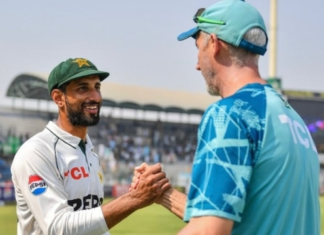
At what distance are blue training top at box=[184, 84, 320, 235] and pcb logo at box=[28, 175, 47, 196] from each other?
5.70 feet

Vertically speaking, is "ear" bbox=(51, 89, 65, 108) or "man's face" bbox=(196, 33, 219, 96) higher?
"man's face" bbox=(196, 33, 219, 96)

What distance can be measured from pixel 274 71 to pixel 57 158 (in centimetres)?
3277

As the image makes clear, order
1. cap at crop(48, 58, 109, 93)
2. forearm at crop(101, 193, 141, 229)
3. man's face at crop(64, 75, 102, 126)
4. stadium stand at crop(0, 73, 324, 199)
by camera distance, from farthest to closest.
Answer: stadium stand at crop(0, 73, 324, 199) → man's face at crop(64, 75, 102, 126) → cap at crop(48, 58, 109, 93) → forearm at crop(101, 193, 141, 229)

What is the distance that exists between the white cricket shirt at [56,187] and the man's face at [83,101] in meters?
0.13

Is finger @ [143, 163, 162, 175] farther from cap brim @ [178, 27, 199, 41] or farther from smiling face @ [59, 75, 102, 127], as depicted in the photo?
smiling face @ [59, 75, 102, 127]

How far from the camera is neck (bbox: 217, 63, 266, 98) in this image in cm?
283

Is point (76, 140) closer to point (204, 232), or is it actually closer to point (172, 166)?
point (204, 232)

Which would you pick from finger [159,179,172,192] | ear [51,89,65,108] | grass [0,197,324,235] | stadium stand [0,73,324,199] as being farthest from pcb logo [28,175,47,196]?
stadium stand [0,73,324,199]

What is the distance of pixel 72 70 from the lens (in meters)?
4.77

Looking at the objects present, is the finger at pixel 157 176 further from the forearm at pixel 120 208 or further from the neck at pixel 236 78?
the neck at pixel 236 78

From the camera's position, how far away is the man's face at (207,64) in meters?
2.88

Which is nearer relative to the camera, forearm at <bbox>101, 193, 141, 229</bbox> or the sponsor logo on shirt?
forearm at <bbox>101, 193, 141, 229</bbox>

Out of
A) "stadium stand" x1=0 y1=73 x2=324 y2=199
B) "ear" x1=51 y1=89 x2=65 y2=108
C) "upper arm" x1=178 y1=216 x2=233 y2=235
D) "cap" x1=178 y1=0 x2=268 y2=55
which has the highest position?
"cap" x1=178 y1=0 x2=268 y2=55

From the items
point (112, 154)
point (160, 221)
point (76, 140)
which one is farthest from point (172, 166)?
point (76, 140)
